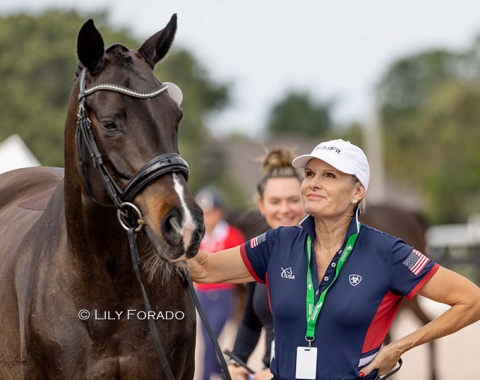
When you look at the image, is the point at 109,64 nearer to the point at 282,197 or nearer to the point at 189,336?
the point at 189,336

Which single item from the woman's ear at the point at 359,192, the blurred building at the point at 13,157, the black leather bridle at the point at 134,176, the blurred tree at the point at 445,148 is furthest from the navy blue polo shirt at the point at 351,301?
the blurred tree at the point at 445,148

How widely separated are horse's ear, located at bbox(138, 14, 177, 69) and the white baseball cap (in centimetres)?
91

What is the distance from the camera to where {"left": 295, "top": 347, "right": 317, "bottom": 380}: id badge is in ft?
12.9

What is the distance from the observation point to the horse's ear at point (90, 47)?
4094 millimetres

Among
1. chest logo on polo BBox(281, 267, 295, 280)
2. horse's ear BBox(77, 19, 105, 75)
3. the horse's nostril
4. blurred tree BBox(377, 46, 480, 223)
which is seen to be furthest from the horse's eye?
blurred tree BBox(377, 46, 480, 223)

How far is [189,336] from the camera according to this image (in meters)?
4.56

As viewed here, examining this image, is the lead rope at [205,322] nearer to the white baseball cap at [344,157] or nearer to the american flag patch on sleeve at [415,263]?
the white baseball cap at [344,157]

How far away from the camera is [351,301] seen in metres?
3.90

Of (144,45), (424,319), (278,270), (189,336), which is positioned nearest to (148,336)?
(189,336)

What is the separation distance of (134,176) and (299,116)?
96.3 metres

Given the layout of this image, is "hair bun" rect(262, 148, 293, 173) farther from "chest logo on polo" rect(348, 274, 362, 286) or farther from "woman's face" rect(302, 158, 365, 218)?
"chest logo on polo" rect(348, 274, 362, 286)

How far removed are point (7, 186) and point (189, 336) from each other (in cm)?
198

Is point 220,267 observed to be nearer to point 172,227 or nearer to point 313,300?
point 313,300

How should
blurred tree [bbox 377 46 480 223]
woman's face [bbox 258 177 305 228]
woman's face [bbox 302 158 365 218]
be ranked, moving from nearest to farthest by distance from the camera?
1. woman's face [bbox 302 158 365 218]
2. woman's face [bbox 258 177 305 228]
3. blurred tree [bbox 377 46 480 223]
